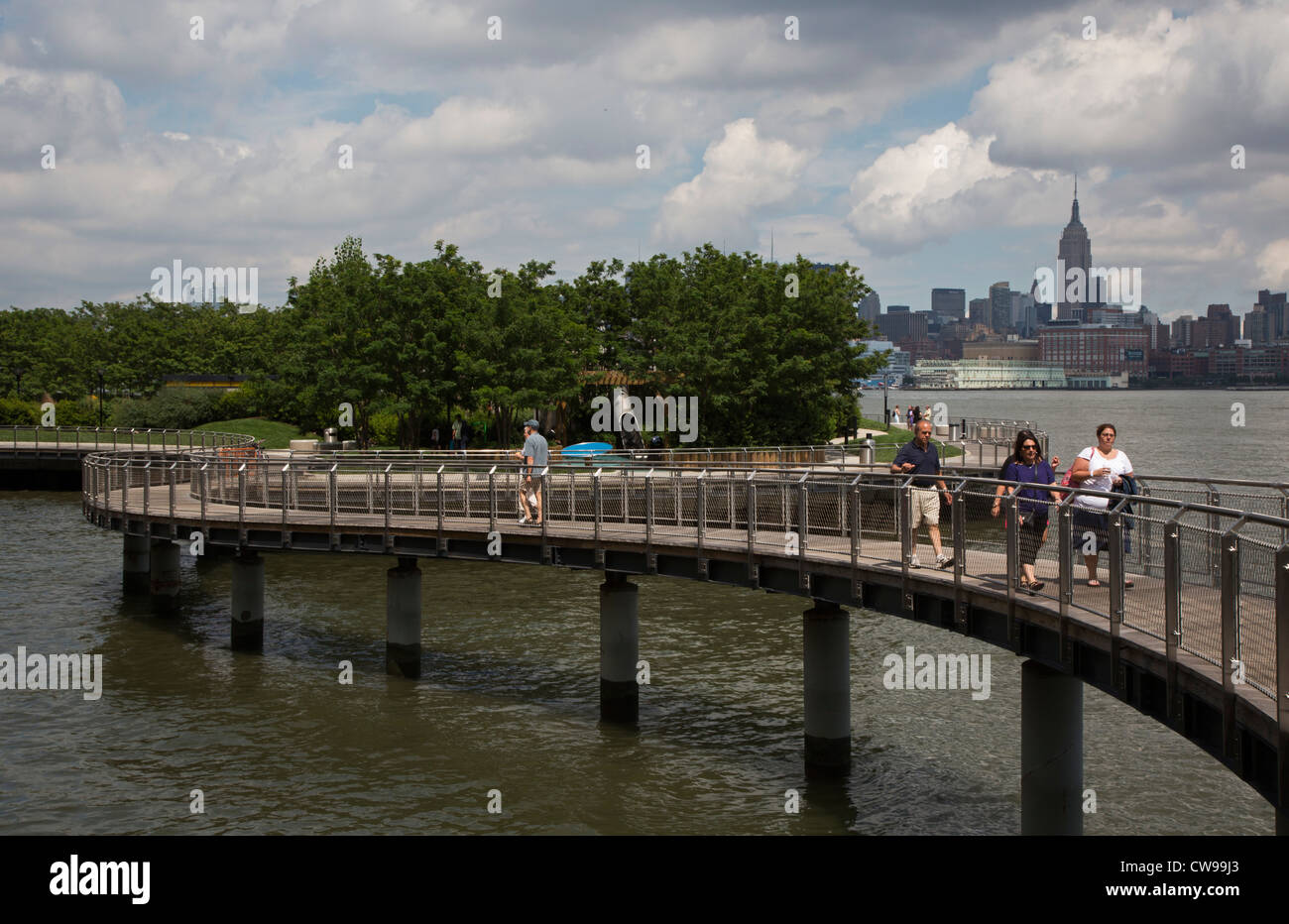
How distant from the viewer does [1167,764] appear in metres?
19.6

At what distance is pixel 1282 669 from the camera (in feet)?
29.7

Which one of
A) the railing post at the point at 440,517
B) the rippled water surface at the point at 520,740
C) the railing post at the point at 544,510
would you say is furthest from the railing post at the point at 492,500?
the rippled water surface at the point at 520,740

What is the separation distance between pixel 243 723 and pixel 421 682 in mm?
3676

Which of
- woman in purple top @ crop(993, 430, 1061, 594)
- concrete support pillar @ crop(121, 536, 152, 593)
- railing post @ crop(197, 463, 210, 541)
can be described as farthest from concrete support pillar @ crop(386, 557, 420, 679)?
woman in purple top @ crop(993, 430, 1061, 594)

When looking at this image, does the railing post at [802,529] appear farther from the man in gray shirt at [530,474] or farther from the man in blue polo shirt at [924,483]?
the man in gray shirt at [530,474]

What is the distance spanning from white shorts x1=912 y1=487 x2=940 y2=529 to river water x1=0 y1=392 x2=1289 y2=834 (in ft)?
13.0

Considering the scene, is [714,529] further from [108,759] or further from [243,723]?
[108,759]

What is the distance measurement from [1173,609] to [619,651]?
12218 millimetres

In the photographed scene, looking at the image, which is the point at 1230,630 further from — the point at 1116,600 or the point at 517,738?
the point at 517,738

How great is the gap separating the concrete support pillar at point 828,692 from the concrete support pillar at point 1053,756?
4262mm

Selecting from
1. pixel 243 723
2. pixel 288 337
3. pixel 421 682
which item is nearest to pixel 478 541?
A: pixel 421 682

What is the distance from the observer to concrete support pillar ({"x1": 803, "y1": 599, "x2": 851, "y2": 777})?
744 inches

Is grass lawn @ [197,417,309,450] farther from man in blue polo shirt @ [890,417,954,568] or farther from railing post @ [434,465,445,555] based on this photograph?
man in blue polo shirt @ [890,417,954,568]

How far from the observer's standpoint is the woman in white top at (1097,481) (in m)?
12.9
